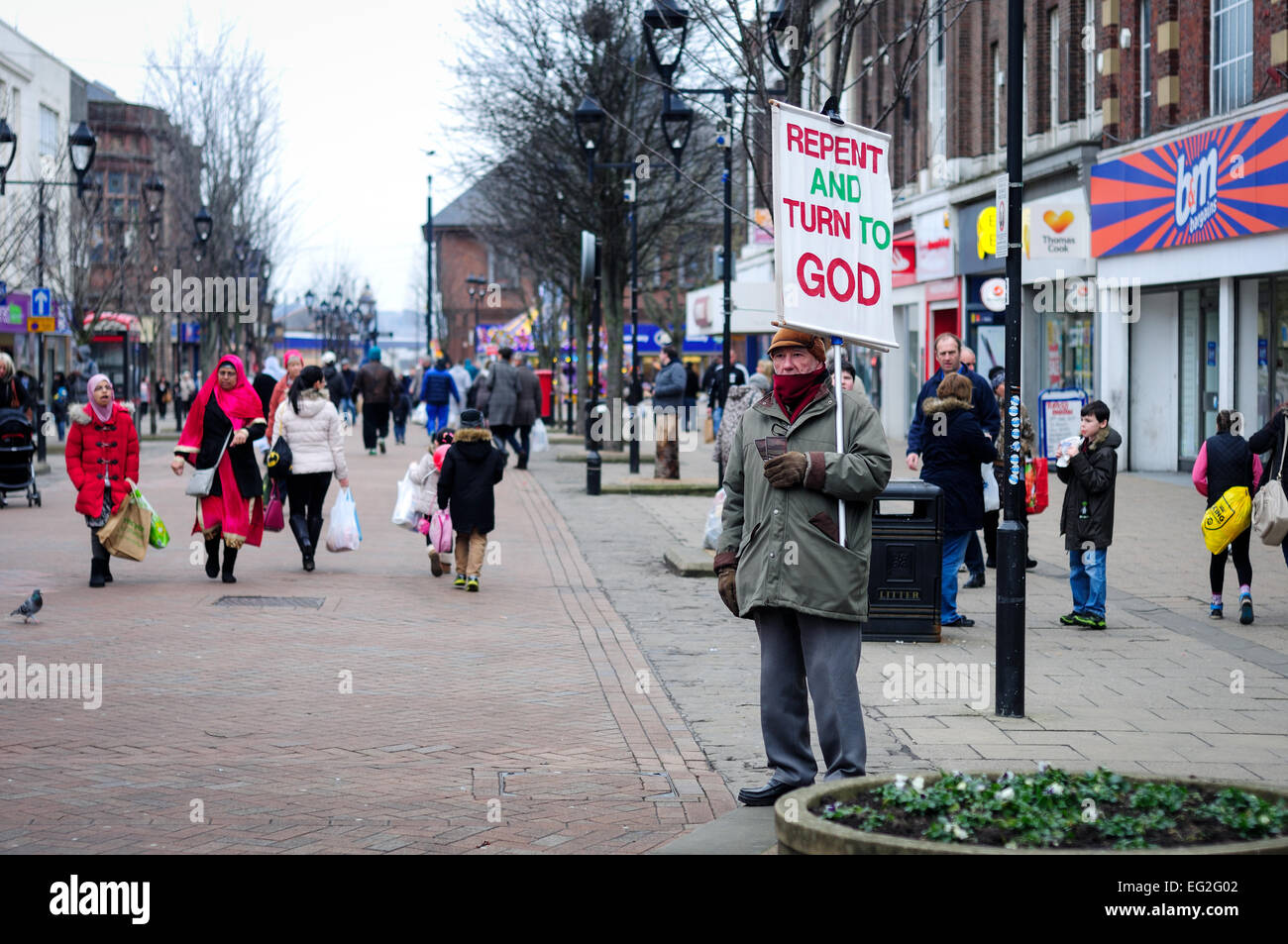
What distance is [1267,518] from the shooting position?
1102 centimetres

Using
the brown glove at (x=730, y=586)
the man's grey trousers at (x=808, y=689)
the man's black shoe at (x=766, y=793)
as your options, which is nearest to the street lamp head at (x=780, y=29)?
the brown glove at (x=730, y=586)

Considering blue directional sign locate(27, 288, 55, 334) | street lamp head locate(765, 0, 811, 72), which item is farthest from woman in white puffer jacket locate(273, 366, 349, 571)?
blue directional sign locate(27, 288, 55, 334)

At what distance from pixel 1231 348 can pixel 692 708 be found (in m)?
15.9

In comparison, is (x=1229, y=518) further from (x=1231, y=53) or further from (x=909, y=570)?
(x=1231, y=53)

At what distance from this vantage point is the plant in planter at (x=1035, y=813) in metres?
4.29

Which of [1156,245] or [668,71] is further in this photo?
[1156,245]

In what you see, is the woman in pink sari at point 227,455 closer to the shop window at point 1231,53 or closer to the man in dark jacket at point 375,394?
the shop window at point 1231,53

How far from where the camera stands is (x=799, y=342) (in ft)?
20.1

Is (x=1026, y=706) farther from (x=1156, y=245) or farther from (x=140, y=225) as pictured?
(x=140, y=225)

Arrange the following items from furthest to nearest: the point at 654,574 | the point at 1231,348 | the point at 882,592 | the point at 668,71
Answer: the point at 1231,348, the point at 668,71, the point at 654,574, the point at 882,592

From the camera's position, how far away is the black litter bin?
10211 mm

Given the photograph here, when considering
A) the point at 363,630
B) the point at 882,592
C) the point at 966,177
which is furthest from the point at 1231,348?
Result: the point at 363,630

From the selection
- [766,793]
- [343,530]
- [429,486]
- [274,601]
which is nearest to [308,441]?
[343,530]

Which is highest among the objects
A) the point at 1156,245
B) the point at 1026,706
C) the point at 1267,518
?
the point at 1156,245
